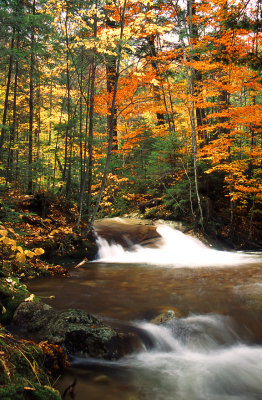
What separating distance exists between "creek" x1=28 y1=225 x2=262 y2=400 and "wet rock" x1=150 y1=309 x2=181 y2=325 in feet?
0.25

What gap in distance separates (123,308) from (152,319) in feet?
2.22

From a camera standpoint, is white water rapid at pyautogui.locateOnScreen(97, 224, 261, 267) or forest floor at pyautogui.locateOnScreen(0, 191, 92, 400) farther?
white water rapid at pyautogui.locateOnScreen(97, 224, 261, 267)

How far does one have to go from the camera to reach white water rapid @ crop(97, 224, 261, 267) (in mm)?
9594

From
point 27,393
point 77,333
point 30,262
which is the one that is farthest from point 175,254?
point 27,393

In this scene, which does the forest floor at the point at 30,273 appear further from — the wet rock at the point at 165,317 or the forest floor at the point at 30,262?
the wet rock at the point at 165,317

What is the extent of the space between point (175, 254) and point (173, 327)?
6.83 metres

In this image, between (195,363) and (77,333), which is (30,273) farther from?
(195,363)

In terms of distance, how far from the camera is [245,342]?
13.9 ft

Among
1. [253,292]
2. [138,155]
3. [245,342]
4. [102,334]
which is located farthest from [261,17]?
[138,155]

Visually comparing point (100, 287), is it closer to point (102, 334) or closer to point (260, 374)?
point (102, 334)

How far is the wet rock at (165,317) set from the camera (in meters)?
4.42

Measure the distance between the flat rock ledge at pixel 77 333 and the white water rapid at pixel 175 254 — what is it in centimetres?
561

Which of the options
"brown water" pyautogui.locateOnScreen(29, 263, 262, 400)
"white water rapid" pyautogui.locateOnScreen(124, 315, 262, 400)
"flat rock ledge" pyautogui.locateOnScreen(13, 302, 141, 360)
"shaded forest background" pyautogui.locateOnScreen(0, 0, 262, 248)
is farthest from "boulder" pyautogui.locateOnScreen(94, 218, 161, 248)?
"flat rock ledge" pyautogui.locateOnScreen(13, 302, 141, 360)

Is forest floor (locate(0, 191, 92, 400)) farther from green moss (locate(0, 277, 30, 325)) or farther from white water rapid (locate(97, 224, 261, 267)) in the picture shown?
white water rapid (locate(97, 224, 261, 267))
